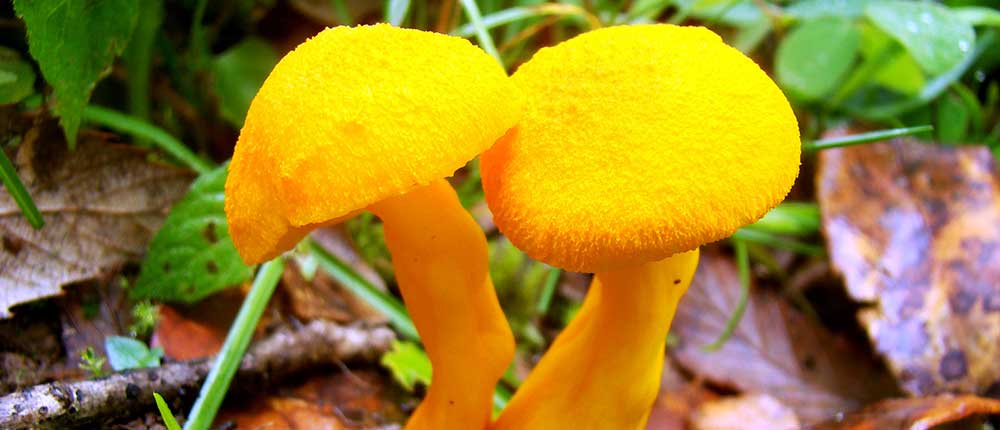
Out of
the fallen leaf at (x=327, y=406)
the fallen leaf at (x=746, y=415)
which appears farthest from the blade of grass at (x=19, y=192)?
the fallen leaf at (x=746, y=415)

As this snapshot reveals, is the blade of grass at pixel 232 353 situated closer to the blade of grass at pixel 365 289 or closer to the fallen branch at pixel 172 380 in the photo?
the fallen branch at pixel 172 380

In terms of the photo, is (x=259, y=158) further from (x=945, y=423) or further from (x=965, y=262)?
(x=965, y=262)

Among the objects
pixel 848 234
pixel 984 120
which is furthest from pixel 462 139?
pixel 984 120

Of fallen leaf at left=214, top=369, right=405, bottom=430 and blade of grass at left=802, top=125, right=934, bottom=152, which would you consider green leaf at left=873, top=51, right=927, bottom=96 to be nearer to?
blade of grass at left=802, top=125, right=934, bottom=152

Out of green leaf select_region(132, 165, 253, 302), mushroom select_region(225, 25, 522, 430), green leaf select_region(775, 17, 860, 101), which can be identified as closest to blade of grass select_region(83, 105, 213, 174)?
green leaf select_region(132, 165, 253, 302)

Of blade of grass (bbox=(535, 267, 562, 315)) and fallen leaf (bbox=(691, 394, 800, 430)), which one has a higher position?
blade of grass (bbox=(535, 267, 562, 315))
